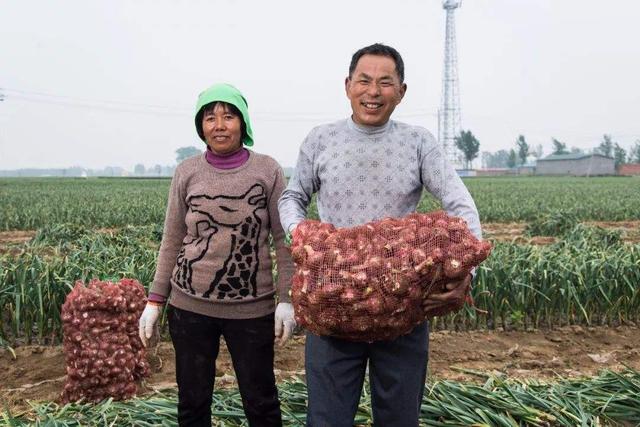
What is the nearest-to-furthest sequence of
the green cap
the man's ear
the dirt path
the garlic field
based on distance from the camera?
the man's ear, the green cap, the garlic field, the dirt path

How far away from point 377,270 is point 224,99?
916mm

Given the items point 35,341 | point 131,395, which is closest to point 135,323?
point 131,395

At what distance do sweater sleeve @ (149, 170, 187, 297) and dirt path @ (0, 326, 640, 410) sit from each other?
147cm

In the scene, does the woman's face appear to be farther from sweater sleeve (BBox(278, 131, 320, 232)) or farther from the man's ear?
the man's ear

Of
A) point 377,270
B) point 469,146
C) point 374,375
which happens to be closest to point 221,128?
point 377,270

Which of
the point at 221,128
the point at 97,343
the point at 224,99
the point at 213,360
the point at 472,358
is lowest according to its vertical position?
the point at 472,358

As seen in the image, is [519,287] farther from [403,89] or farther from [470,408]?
[403,89]

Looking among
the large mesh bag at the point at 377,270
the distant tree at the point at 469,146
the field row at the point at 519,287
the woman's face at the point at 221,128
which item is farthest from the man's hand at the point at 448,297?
the distant tree at the point at 469,146

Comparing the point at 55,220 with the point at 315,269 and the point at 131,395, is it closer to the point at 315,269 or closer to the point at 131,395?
the point at 131,395

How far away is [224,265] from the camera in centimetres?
213

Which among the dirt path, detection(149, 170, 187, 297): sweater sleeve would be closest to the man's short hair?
detection(149, 170, 187, 297): sweater sleeve

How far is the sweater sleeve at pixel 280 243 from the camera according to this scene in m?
2.21

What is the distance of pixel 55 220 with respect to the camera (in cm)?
1248

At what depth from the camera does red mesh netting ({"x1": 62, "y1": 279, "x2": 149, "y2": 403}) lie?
3070 mm
